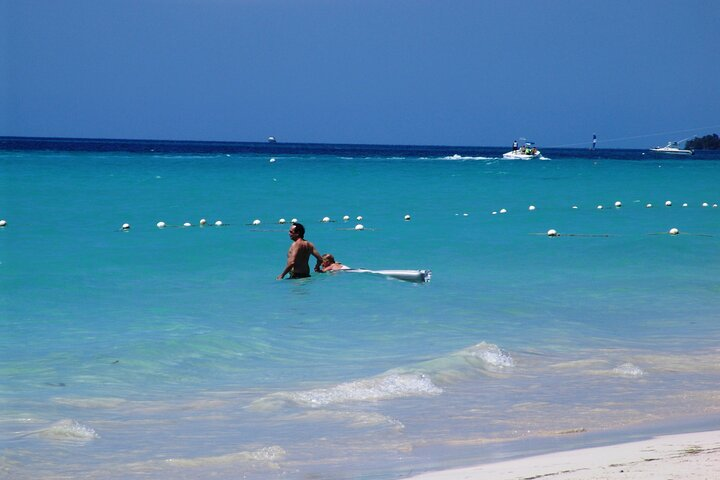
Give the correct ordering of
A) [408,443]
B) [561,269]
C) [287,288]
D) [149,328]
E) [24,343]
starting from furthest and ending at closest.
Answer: [561,269]
[287,288]
[149,328]
[24,343]
[408,443]

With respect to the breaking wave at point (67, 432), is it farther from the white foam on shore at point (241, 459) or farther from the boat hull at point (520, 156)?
the boat hull at point (520, 156)

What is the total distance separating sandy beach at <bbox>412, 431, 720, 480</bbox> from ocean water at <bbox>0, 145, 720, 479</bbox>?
14.4 inches

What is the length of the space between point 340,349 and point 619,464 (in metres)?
5.32

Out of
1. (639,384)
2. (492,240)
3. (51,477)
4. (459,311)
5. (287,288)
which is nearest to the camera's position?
(51,477)

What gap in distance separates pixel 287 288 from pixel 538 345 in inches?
217

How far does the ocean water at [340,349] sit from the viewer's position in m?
7.18

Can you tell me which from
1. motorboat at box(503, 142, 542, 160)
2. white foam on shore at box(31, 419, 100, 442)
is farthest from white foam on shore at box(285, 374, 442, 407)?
motorboat at box(503, 142, 542, 160)

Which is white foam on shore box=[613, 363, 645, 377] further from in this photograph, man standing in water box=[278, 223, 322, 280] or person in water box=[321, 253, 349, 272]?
person in water box=[321, 253, 349, 272]

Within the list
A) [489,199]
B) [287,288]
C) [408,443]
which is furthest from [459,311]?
[489,199]

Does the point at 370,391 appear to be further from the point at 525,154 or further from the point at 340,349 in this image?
the point at 525,154

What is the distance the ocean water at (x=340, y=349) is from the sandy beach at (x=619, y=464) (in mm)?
367

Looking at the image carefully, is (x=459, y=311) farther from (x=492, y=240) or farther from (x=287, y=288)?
(x=492, y=240)

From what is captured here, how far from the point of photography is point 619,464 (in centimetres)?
600

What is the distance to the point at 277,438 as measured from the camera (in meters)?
7.36
